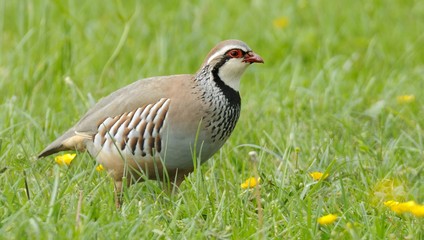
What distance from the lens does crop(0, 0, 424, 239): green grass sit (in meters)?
4.49

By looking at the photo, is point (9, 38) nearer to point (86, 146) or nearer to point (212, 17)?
point (212, 17)

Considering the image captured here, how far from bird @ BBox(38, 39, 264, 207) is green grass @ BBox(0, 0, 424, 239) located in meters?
0.14

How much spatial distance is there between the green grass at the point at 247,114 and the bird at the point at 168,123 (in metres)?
0.14

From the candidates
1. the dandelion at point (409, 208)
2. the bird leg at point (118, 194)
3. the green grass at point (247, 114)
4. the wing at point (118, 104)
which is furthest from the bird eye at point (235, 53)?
the dandelion at point (409, 208)

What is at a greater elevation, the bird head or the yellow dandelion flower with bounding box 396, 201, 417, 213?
the bird head

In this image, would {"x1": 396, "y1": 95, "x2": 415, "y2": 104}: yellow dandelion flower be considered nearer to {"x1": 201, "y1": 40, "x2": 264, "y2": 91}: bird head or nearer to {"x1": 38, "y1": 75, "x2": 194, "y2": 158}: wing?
{"x1": 201, "y1": 40, "x2": 264, "y2": 91}: bird head

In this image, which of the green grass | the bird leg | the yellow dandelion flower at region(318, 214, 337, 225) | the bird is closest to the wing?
the bird

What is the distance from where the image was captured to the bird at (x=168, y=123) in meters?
5.16

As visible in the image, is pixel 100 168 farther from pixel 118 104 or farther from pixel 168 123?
pixel 168 123

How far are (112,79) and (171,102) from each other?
2.30m

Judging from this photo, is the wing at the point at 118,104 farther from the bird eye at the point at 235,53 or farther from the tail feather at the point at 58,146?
the bird eye at the point at 235,53

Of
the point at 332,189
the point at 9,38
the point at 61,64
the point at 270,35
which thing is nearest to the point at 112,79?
the point at 61,64

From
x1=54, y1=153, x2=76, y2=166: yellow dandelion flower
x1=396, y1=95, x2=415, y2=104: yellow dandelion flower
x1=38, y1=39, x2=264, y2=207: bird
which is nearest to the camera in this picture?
x1=38, y1=39, x2=264, y2=207: bird

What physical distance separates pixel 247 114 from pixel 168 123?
57.6 inches
